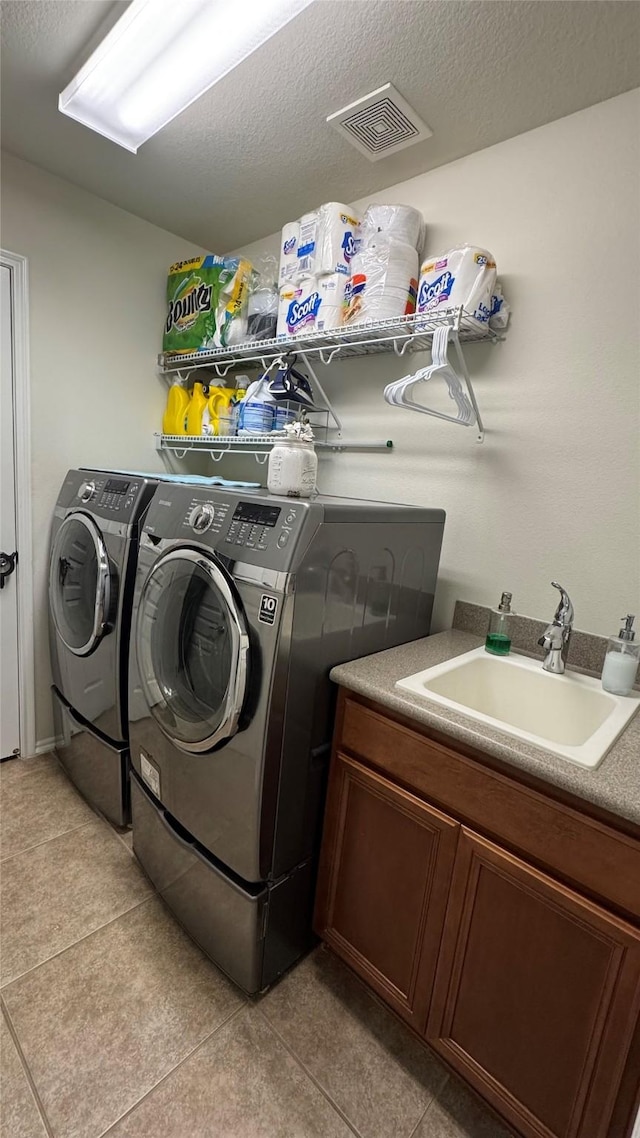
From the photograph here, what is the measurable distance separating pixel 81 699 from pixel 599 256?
7.52ft

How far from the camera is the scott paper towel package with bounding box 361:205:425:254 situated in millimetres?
1566

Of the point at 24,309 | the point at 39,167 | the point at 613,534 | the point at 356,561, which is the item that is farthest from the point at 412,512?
the point at 39,167

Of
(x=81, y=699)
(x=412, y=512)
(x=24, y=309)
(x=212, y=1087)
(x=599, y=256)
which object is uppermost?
(x=599, y=256)

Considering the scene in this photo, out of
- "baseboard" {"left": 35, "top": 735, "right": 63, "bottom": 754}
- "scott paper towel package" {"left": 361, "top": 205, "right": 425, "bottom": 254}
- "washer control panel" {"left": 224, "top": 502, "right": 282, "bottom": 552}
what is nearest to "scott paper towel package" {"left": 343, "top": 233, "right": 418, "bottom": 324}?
"scott paper towel package" {"left": 361, "top": 205, "right": 425, "bottom": 254}

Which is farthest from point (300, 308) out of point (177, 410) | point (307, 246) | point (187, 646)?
point (187, 646)

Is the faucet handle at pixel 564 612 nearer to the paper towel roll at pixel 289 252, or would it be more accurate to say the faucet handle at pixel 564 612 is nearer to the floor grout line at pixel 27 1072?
the paper towel roll at pixel 289 252

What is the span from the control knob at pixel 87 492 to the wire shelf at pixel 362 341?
78cm

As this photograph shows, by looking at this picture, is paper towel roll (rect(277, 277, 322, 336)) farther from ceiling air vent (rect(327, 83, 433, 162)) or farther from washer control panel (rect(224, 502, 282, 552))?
washer control panel (rect(224, 502, 282, 552))

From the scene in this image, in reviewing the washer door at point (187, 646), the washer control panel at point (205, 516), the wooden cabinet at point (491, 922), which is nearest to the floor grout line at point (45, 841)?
the washer door at point (187, 646)

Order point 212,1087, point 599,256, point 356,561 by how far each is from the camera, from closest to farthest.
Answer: point 212,1087
point 356,561
point 599,256

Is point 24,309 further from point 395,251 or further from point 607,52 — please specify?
point 607,52

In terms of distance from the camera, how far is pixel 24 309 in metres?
1.98

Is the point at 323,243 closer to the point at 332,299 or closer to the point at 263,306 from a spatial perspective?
the point at 332,299

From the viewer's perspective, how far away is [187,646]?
1467 millimetres
